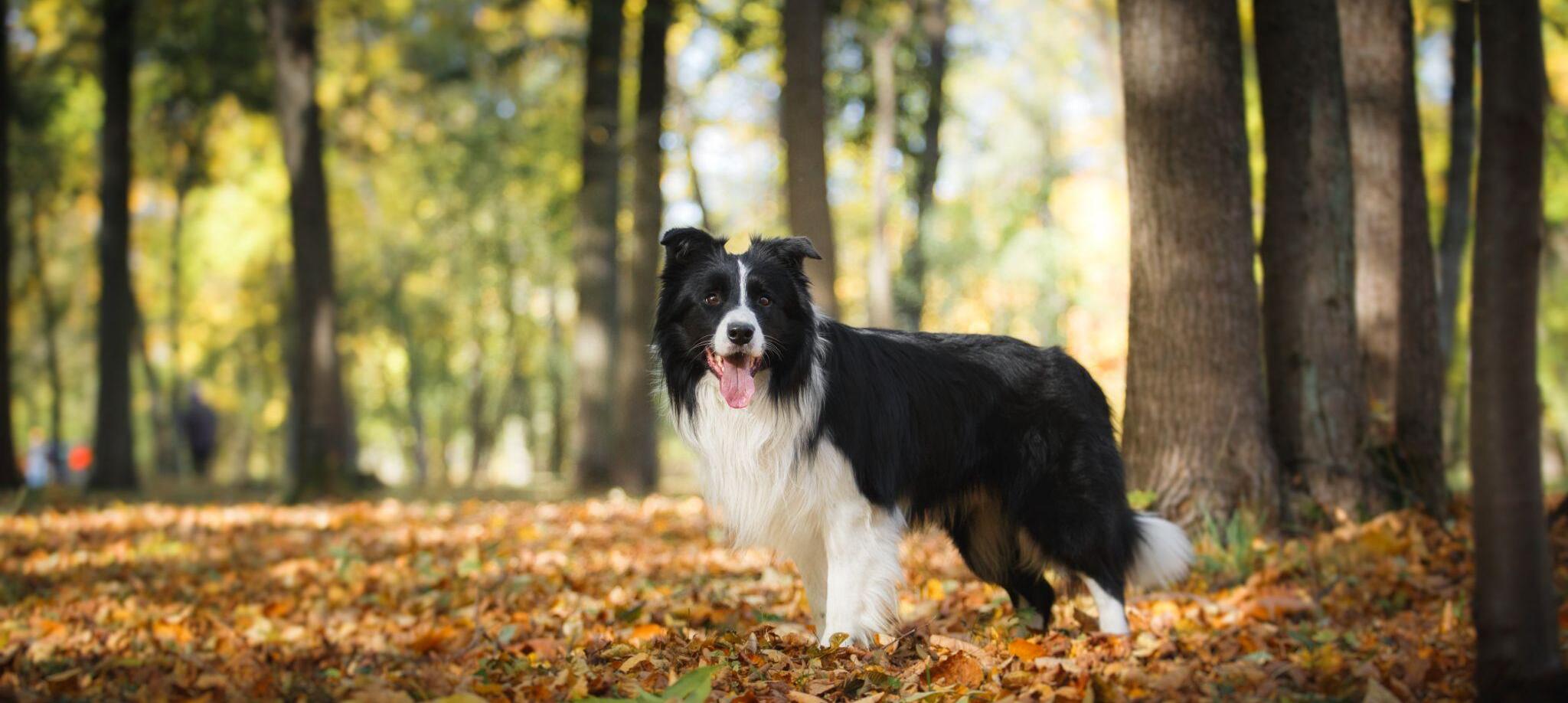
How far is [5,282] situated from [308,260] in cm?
490

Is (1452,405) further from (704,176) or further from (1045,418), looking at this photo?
(1045,418)

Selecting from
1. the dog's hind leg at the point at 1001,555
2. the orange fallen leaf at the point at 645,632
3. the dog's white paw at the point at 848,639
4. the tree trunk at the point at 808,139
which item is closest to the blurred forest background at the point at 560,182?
the tree trunk at the point at 808,139

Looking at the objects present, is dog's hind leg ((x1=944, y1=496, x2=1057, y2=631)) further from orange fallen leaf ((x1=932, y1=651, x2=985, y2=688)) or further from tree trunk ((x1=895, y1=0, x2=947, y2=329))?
tree trunk ((x1=895, y1=0, x2=947, y2=329))

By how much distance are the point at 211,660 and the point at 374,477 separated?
40.2 ft

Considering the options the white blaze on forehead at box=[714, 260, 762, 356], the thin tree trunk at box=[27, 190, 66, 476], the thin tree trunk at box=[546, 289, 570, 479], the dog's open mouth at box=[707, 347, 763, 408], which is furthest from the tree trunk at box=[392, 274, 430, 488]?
the white blaze on forehead at box=[714, 260, 762, 356]

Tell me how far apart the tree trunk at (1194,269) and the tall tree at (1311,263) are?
0.52 metres

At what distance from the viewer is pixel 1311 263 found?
777cm

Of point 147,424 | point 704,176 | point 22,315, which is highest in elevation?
point 704,176

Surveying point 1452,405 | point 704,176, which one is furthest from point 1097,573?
point 1452,405

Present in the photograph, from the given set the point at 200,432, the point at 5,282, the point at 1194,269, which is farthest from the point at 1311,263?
the point at 200,432

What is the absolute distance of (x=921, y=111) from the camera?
2436 centimetres

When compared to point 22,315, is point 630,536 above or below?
below

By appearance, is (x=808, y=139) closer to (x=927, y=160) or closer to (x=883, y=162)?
(x=883, y=162)

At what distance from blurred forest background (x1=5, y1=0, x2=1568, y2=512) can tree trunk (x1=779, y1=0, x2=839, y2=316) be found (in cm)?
3
